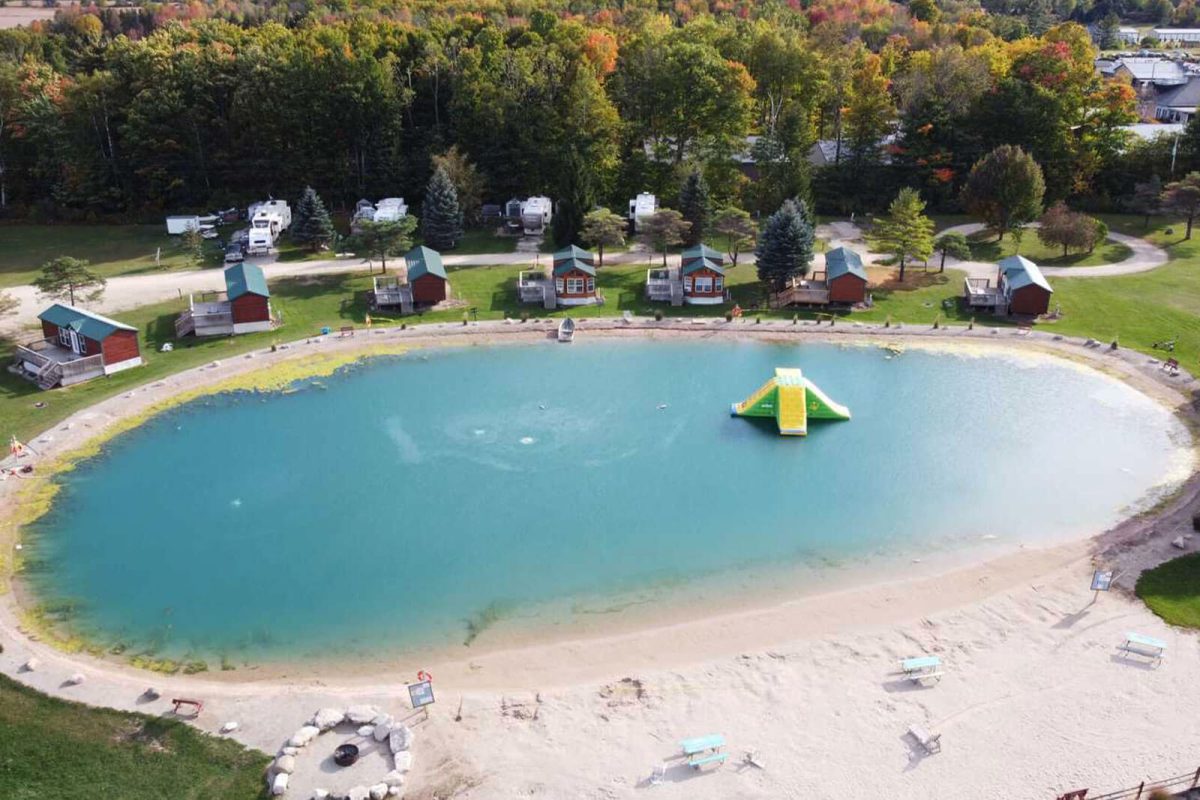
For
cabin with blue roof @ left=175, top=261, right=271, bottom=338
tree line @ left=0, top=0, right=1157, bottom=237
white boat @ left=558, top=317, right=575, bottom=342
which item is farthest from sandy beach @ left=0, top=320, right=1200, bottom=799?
tree line @ left=0, top=0, right=1157, bottom=237

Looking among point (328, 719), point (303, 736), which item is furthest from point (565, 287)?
point (303, 736)

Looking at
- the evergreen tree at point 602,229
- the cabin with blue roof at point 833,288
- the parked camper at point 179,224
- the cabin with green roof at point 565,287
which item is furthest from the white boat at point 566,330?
the parked camper at point 179,224

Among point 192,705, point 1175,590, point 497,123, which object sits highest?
point 497,123

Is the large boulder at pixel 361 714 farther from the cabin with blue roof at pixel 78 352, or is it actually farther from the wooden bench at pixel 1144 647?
the cabin with blue roof at pixel 78 352

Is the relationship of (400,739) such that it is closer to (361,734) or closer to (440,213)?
(361,734)

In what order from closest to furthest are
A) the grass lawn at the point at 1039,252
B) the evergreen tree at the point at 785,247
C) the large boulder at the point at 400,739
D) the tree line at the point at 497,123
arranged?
the large boulder at the point at 400,739 < the evergreen tree at the point at 785,247 < the grass lawn at the point at 1039,252 < the tree line at the point at 497,123

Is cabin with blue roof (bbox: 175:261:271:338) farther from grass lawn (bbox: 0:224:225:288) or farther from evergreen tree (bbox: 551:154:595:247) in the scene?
evergreen tree (bbox: 551:154:595:247)

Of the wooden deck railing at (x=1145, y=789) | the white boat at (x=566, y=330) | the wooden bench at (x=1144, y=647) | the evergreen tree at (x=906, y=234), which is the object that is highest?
the evergreen tree at (x=906, y=234)
